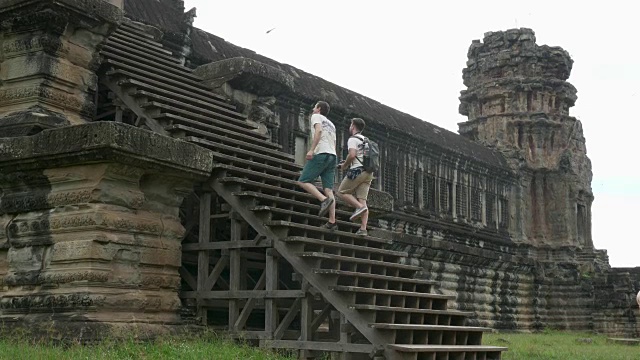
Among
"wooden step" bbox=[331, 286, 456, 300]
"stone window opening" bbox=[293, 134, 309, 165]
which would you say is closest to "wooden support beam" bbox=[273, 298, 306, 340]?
"wooden step" bbox=[331, 286, 456, 300]

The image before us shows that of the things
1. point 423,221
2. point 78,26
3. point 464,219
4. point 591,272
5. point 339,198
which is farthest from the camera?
point 591,272

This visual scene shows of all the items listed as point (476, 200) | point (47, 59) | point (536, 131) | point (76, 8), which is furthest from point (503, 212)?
point (47, 59)

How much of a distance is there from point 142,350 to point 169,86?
181 inches

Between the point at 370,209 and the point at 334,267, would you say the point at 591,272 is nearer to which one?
the point at 370,209

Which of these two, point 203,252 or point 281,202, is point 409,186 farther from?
point 203,252

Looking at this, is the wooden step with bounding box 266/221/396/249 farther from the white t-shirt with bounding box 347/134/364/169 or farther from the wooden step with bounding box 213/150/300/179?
the wooden step with bounding box 213/150/300/179

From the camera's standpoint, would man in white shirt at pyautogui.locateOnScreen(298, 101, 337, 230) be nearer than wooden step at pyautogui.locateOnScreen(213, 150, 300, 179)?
Yes

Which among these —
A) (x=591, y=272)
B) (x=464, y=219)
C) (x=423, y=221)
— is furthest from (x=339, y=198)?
(x=591, y=272)

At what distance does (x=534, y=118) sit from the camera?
3403 cm

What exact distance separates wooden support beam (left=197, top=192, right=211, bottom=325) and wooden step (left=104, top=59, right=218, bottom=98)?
2042 mm

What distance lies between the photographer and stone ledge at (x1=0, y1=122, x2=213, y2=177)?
9.01 metres

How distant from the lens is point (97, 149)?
29.5 feet

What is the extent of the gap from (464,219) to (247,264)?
61.1ft

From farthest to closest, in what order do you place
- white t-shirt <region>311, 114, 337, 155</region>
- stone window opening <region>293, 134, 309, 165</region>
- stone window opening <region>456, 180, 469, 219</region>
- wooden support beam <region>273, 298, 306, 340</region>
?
stone window opening <region>456, 180, 469, 219</region> < stone window opening <region>293, 134, 309, 165</region> < white t-shirt <region>311, 114, 337, 155</region> < wooden support beam <region>273, 298, 306, 340</region>
